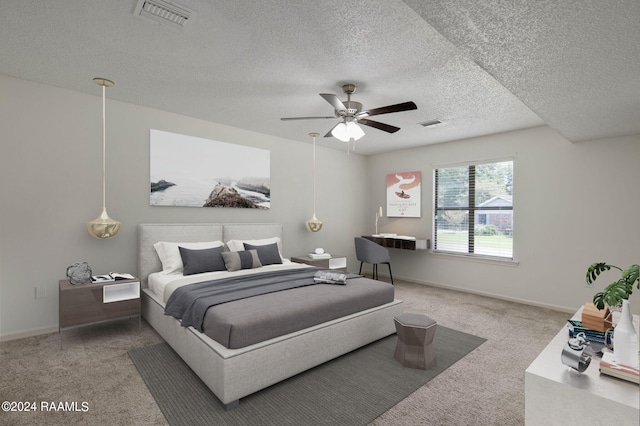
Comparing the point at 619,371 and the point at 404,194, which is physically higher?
the point at 404,194

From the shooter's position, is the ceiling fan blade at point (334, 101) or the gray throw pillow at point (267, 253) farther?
the gray throw pillow at point (267, 253)

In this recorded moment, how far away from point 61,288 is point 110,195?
1204mm

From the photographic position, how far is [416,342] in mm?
2646

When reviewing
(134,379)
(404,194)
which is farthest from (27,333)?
(404,194)

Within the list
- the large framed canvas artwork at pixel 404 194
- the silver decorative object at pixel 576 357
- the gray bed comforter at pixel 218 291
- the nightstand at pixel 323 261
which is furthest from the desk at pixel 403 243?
the silver decorative object at pixel 576 357

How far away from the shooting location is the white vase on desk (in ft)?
5.24

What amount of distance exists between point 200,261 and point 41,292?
1.62 metres

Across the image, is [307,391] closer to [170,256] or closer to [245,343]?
[245,343]

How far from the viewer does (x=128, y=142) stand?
3.83 metres

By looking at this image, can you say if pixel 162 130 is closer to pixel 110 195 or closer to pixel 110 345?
pixel 110 195

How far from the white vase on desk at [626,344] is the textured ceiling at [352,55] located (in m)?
1.59

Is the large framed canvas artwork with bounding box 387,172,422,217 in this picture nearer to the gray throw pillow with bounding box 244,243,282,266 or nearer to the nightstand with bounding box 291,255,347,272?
the nightstand with bounding box 291,255,347,272

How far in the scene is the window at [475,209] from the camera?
16.3 feet

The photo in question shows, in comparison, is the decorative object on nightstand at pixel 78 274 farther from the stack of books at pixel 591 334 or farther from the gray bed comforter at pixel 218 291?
the stack of books at pixel 591 334
